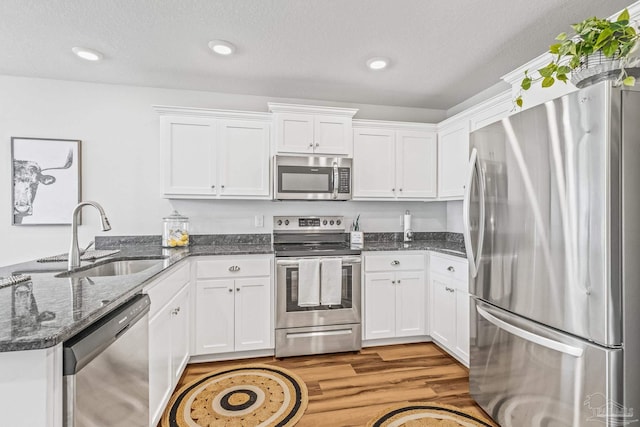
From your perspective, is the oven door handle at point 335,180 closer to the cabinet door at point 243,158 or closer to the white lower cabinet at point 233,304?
the cabinet door at point 243,158

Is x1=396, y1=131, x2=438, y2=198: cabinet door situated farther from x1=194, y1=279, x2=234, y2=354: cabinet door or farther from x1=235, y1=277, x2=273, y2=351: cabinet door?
x1=194, y1=279, x2=234, y2=354: cabinet door

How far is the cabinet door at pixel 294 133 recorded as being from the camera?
2.94m

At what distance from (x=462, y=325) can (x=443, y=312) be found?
0.26 metres

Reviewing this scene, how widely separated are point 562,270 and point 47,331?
190 cm

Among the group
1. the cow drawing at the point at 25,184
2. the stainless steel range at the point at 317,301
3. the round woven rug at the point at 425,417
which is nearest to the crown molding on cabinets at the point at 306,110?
the stainless steel range at the point at 317,301

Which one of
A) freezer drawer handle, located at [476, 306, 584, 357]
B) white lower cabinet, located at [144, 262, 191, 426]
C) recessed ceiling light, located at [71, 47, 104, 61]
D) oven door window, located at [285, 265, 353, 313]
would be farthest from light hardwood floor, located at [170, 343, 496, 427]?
recessed ceiling light, located at [71, 47, 104, 61]

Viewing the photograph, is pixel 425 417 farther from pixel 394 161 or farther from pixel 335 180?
pixel 394 161

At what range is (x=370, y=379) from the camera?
2412 millimetres

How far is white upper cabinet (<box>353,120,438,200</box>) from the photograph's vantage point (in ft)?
10.5

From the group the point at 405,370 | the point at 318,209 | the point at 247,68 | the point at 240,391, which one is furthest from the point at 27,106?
the point at 405,370

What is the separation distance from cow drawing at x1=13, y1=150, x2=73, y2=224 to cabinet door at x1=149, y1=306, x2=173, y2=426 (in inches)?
80.3

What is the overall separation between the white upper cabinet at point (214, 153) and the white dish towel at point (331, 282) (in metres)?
0.89

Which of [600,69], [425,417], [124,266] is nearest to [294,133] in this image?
[124,266]

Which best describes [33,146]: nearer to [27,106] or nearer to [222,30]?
[27,106]
